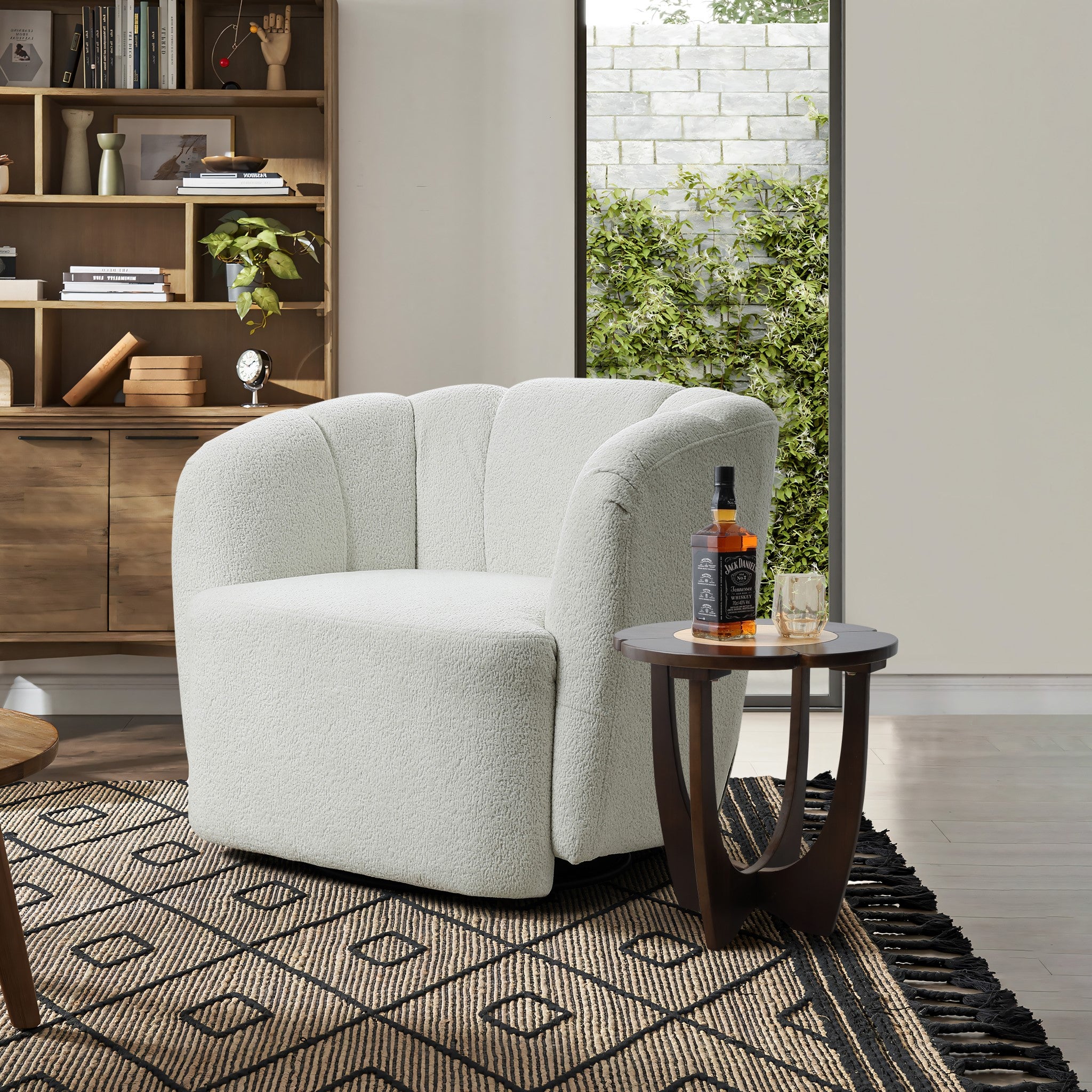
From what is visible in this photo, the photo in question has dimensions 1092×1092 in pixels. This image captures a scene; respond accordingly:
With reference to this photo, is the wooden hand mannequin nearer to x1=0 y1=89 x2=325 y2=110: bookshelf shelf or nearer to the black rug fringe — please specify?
x1=0 y1=89 x2=325 y2=110: bookshelf shelf

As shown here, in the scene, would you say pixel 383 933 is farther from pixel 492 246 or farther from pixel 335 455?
pixel 492 246

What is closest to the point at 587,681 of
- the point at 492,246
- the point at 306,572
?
the point at 306,572

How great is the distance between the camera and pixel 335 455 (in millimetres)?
2404

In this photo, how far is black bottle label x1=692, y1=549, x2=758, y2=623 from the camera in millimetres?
1576

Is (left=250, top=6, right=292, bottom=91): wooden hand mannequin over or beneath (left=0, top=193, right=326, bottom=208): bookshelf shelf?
over

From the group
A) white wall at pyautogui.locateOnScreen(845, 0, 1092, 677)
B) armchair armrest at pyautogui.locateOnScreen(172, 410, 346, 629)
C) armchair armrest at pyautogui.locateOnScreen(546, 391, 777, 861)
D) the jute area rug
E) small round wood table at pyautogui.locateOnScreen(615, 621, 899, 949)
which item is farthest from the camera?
white wall at pyautogui.locateOnScreen(845, 0, 1092, 677)

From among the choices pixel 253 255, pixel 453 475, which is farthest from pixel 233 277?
pixel 453 475

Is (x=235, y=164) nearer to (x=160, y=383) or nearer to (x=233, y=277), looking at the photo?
(x=233, y=277)

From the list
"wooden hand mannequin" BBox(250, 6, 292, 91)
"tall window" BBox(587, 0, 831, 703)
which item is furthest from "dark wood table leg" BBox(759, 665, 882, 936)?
"wooden hand mannequin" BBox(250, 6, 292, 91)

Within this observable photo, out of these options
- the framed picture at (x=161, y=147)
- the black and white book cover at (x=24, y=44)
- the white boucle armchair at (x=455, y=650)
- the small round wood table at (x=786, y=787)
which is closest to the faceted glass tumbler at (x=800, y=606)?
the small round wood table at (x=786, y=787)

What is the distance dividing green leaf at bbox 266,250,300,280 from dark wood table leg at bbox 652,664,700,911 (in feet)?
6.06

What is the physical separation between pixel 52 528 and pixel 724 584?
2010 millimetres

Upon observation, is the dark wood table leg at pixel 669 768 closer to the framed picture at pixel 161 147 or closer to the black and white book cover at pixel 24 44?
the framed picture at pixel 161 147

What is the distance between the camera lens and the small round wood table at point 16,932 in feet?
4.44
